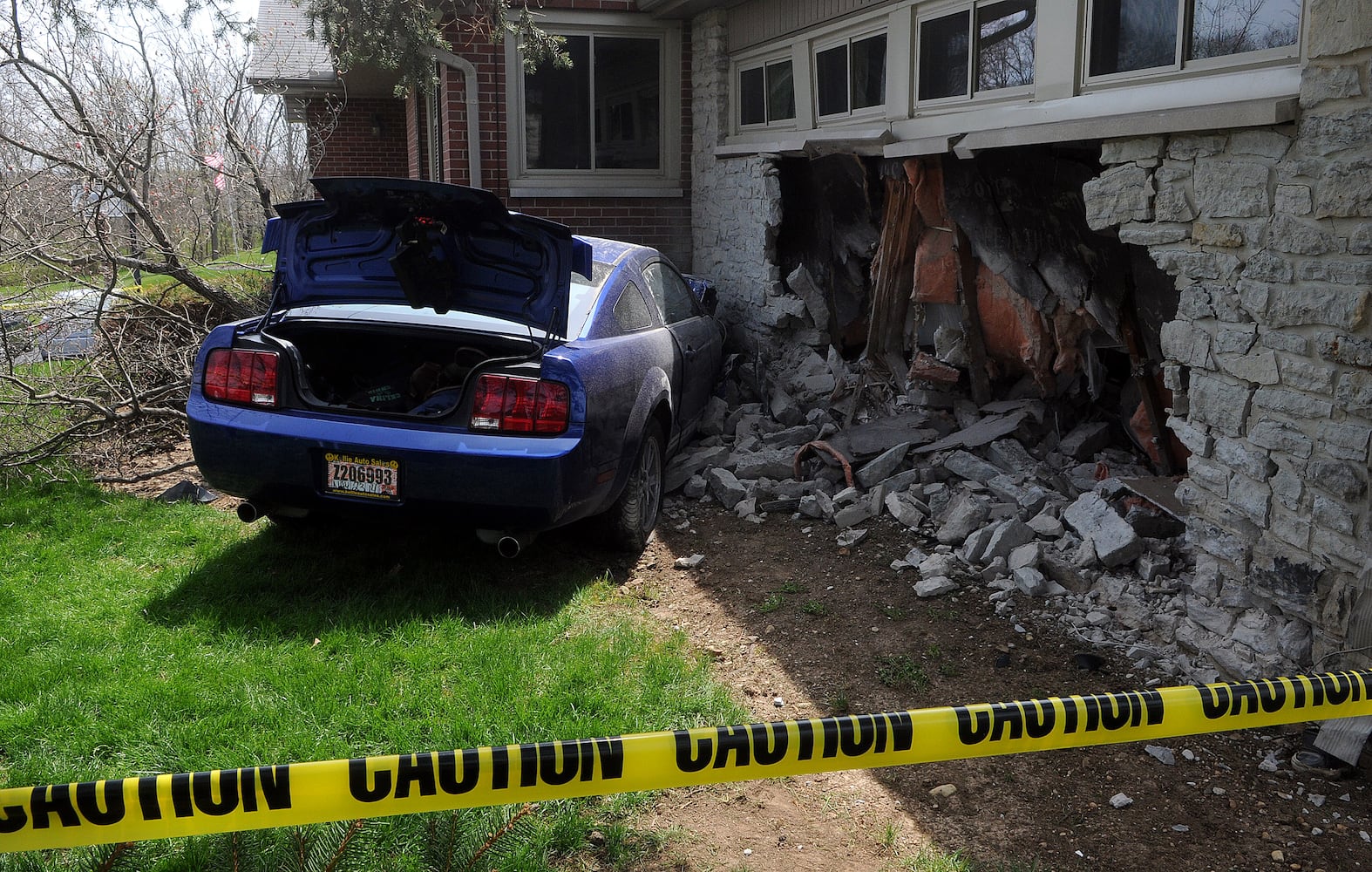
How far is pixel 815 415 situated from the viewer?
7711 millimetres

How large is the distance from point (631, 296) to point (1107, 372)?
316 centimetres

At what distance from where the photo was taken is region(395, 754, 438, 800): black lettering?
84.0 inches

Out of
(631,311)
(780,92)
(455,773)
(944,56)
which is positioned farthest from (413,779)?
(780,92)

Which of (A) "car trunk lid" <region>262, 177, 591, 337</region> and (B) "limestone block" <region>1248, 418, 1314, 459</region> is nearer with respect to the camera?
(B) "limestone block" <region>1248, 418, 1314, 459</region>

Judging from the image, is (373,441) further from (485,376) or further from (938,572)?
(938,572)

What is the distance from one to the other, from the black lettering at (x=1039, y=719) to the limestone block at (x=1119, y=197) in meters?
3.04

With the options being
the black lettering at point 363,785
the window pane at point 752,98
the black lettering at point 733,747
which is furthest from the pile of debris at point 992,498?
the black lettering at point 363,785

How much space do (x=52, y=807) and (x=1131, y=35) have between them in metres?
5.18

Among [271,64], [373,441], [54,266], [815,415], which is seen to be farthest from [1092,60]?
[271,64]

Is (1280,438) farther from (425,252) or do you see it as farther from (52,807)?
(52,807)

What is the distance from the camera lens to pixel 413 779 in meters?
2.14

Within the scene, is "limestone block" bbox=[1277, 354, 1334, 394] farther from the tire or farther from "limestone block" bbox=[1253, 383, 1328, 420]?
the tire

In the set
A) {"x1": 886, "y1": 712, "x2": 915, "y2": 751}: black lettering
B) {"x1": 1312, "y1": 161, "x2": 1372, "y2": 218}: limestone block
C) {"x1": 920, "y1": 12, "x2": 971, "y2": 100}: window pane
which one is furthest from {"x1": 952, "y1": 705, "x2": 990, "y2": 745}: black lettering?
{"x1": 920, "y1": 12, "x2": 971, "y2": 100}: window pane

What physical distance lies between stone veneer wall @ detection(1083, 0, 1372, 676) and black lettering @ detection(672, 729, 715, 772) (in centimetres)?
265
